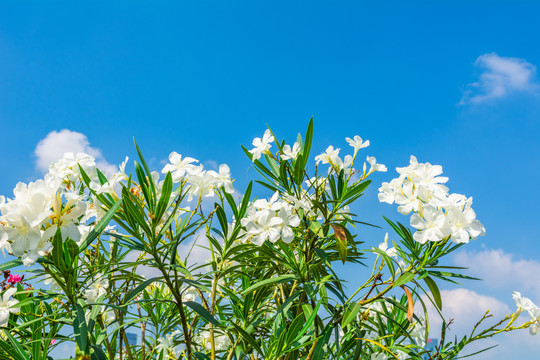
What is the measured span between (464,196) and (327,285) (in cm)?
75

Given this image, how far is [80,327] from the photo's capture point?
135 centimetres

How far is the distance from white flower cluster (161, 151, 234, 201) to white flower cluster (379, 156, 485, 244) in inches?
25.7

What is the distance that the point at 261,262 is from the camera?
7.30 ft

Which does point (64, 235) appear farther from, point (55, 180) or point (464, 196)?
point (464, 196)

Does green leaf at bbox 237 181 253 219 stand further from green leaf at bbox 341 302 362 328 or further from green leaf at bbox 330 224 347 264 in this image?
Answer: green leaf at bbox 341 302 362 328

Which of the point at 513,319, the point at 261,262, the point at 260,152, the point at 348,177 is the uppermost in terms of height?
the point at 260,152

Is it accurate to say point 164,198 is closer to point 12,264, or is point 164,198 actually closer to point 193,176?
point 193,176

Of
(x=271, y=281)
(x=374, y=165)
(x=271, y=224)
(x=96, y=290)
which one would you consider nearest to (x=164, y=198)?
(x=271, y=224)

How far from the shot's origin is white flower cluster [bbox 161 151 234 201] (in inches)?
66.5

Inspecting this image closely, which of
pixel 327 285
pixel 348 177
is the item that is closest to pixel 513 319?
pixel 327 285

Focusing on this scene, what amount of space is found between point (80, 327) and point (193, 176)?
63 cm

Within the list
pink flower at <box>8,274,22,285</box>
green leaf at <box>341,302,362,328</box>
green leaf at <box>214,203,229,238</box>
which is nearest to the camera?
green leaf at <box>341,302,362,328</box>

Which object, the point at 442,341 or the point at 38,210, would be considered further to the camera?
the point at 442,341

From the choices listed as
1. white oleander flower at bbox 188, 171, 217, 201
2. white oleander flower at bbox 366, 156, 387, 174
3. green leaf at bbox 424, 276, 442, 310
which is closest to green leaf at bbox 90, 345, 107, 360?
white oleander flower at bbox 188, 171, 217, 201
